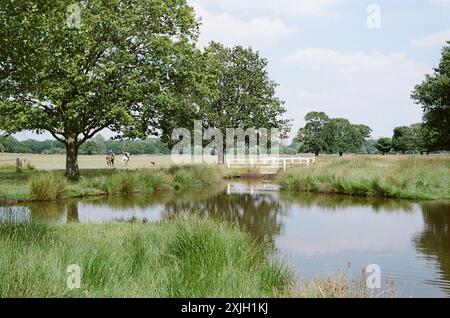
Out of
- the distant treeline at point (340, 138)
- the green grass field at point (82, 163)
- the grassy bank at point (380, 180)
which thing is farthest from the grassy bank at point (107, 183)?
the distant treeline at point (340, 138)

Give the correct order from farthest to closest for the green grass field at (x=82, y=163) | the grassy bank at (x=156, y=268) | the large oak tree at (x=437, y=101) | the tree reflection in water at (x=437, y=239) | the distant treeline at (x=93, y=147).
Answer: the distant treeline at (x=93, y=147), the green grass field at (x=82, y=163), the large oak tree at (x=437, y=101), the tree reflection in water at (x=437, y=239), the grassy bank at (x=156, y=268)

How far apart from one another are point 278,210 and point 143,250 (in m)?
11.9

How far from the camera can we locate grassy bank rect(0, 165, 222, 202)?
22688mm

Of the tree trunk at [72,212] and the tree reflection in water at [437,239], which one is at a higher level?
the tree trunk at [72,212]

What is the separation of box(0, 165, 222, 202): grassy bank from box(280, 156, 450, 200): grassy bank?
627cm

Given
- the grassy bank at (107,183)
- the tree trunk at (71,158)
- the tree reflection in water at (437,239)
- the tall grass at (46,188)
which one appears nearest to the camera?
the tree reflection in water at (437,239)

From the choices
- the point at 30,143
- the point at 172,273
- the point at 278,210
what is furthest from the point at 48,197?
the point at 30,143

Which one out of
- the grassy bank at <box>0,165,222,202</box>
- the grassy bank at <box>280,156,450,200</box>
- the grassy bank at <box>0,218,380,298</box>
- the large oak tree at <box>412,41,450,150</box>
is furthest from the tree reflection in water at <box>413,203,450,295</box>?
the large oak tree at <box>412,41,450,150</box>

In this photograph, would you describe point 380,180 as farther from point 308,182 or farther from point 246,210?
point 246,210

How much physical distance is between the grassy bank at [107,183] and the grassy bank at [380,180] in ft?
20.6

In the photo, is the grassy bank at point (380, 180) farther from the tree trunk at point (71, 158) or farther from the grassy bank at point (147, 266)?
the grassy bank at point (147, 266)

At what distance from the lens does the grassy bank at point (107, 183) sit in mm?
22688

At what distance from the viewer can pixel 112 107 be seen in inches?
1129

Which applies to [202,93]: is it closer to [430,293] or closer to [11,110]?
[11,110]
